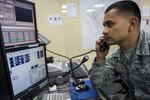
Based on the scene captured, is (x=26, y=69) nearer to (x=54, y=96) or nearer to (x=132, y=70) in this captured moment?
(x=54, y=96)

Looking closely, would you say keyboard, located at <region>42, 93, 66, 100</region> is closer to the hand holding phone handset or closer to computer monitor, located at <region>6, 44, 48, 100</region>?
computer monitor, located at <region>6, 44, 48, 100</region>

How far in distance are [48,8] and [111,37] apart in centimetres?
150

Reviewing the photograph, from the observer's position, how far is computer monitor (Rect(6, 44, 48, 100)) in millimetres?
813

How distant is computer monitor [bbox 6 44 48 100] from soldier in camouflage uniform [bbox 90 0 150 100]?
46 cm

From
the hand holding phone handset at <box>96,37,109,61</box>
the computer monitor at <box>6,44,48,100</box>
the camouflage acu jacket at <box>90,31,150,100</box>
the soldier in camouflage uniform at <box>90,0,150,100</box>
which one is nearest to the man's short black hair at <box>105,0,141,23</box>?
the soldier in camouflage uniform at <box>90,0,150,100</box>

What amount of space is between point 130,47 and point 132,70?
0.16 metres

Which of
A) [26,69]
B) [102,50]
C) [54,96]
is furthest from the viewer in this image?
[102,50]

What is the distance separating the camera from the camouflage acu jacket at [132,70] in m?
1.03

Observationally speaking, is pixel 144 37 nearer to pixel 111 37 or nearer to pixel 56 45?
pixel 111 37

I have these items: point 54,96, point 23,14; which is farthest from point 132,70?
point 23,14

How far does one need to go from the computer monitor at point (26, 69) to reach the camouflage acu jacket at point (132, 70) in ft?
1.45

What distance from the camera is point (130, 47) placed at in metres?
1.12

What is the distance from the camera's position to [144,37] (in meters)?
1.08

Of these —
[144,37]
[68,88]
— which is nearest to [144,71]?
[144,37]
